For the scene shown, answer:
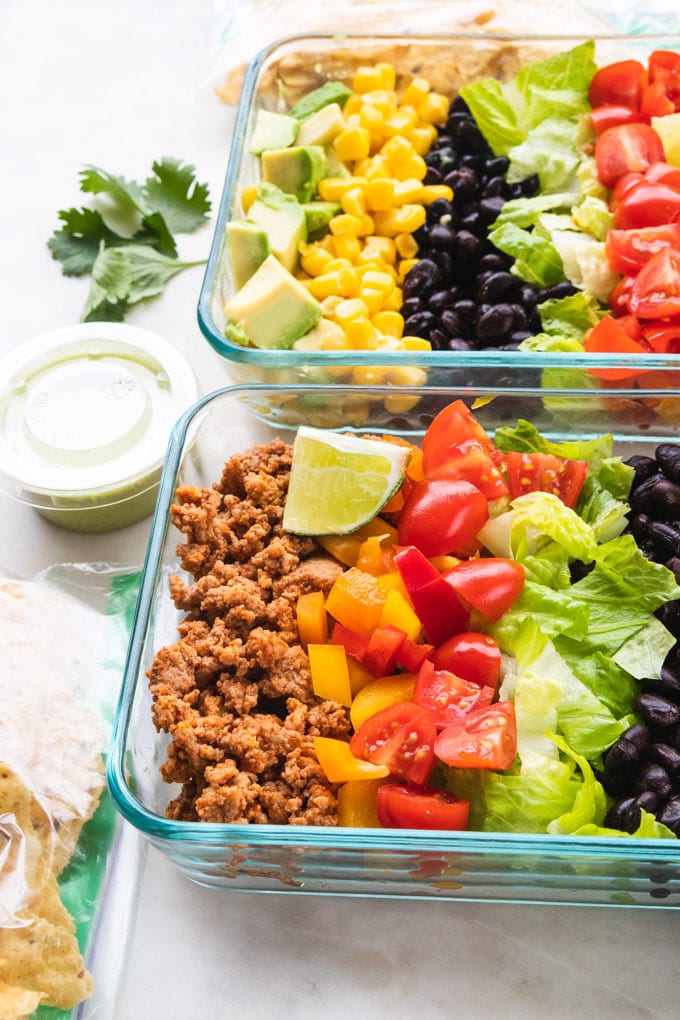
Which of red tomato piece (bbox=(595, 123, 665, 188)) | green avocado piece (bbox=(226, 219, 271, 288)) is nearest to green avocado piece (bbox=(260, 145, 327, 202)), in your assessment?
green avocado piece (bbox=(226, 219, 271, 288))

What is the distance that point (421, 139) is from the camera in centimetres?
273

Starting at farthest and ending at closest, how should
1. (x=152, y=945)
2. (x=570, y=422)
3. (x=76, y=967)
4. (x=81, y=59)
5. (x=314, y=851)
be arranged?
(x=81, y=59) < (x=570, y=422) < (x=152, y=945) < (x=76, y=967) < (x=314, y=851)

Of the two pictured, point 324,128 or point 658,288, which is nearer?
point 658,288

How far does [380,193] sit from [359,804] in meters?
1.62

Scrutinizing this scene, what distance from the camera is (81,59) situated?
11.2 ft

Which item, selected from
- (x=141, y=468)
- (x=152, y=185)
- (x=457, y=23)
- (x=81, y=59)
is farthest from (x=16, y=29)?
(x=141, y=468)

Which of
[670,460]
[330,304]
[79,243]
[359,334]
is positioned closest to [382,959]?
[670,460]

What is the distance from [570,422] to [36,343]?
51.2 inches

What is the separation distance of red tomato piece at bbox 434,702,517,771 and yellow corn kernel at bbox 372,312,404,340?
1.08 metres

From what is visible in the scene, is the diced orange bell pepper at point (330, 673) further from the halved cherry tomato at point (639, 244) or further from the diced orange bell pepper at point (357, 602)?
the halved cherry tomato at point (639, 244)

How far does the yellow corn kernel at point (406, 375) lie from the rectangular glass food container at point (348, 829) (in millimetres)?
46

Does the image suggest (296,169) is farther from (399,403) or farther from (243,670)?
(243,670)

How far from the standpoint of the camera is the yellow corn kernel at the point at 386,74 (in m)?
2.78

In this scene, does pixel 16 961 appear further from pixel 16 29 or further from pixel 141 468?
pixel 16 29
